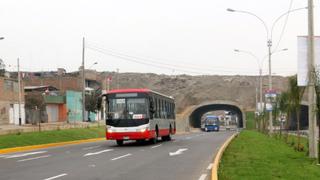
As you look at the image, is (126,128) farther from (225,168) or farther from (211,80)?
(211,80)

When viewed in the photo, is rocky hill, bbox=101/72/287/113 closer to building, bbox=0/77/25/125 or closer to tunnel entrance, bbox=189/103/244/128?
tunnel entrance, bbox=189/103/244/128

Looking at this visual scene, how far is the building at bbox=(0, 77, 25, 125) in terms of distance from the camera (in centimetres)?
7081

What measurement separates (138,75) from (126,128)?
11792 centimetres

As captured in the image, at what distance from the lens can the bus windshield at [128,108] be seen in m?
32.3

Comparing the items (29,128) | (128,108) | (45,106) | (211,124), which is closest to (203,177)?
(128,108)

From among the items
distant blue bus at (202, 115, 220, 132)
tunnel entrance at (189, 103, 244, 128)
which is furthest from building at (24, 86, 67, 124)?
tunnel entrance at (189, 103, 244, 128)

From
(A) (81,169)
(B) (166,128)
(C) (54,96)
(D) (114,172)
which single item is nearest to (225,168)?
(D) (114,172)

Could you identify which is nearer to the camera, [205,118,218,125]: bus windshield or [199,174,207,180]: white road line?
[199,174,207,180]: white road line

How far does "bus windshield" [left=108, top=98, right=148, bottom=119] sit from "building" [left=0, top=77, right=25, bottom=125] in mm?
40497

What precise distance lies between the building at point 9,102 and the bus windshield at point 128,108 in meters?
40.5

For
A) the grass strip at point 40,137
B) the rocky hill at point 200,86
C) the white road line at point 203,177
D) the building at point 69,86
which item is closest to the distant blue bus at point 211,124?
the rocky hill at point 200,86

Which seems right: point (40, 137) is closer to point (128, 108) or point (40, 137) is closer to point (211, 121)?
point (128, 108)

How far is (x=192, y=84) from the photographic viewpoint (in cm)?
13800

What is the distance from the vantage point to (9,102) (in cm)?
7262
